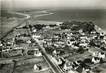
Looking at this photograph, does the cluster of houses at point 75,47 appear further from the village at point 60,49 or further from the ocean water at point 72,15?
the ocean water at point 72,15

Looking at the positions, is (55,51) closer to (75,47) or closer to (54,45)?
(54,45)

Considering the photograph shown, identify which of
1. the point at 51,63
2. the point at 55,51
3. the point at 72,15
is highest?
the point at 72,15

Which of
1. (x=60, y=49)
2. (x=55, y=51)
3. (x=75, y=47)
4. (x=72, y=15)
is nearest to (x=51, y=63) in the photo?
(x=55, y=51)

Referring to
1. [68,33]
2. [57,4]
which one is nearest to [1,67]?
[68,33]

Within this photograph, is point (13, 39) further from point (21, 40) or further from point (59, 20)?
point (59, 20)

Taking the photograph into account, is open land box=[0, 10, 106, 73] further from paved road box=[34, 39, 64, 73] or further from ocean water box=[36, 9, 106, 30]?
ocean water box=[36, 9, 106, 30]

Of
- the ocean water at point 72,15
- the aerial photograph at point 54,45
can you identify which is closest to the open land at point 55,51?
the aerial photograph at point 54,45

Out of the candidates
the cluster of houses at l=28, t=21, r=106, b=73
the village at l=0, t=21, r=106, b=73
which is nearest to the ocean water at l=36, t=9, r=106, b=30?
the village at l=0, t=21, r=106, b=73
